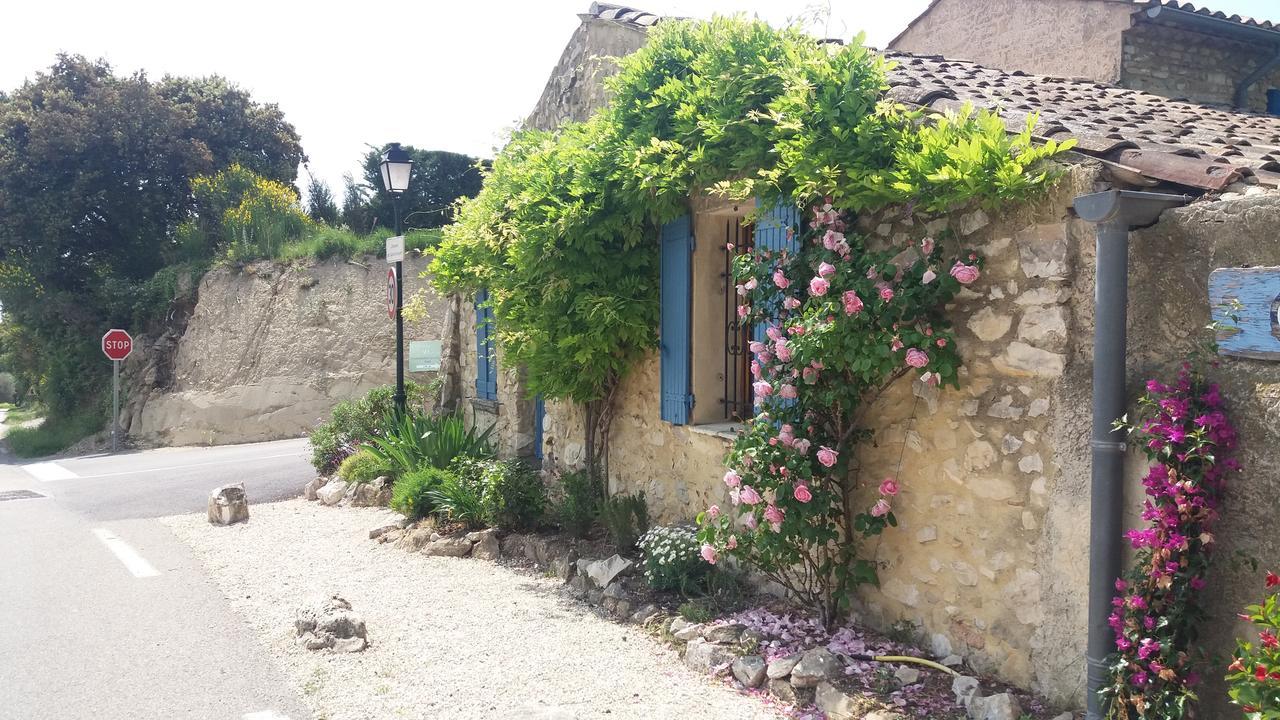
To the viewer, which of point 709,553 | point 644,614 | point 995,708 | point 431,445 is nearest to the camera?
point 995,708

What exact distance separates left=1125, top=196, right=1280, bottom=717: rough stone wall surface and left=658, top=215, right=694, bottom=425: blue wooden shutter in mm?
3073

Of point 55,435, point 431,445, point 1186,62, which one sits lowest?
point 55,435

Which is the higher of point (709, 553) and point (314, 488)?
point (709, 553)

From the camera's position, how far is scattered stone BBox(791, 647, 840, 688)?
404 centimetres

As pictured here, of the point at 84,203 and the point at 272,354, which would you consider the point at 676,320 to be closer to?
the point at 272,354

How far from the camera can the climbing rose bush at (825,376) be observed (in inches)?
156

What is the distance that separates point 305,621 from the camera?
5176 mm

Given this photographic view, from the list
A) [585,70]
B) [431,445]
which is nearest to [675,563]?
[431,445]

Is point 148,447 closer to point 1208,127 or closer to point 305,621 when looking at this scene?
point 305,621

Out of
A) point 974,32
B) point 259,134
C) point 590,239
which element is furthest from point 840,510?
point 259,134

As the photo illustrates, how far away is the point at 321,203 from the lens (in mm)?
22266

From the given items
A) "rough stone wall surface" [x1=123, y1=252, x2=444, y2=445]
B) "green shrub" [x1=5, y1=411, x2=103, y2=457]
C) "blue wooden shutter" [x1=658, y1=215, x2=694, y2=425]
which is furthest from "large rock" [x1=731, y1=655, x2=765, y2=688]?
"green shrub" [x1=5, y1=411, x2=103, y2=457]

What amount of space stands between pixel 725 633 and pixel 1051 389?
2105mm

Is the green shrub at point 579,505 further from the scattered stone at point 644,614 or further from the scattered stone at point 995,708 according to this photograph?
the scattered stone at point 995,708
